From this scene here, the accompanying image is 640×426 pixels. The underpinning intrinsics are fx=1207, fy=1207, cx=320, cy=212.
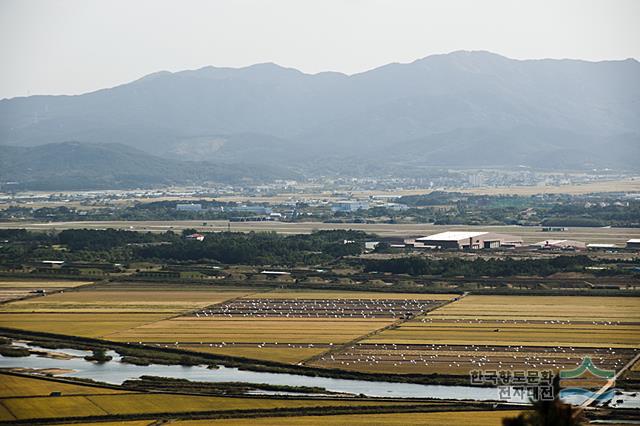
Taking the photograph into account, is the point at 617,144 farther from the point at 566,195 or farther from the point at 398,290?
the point at 398,290

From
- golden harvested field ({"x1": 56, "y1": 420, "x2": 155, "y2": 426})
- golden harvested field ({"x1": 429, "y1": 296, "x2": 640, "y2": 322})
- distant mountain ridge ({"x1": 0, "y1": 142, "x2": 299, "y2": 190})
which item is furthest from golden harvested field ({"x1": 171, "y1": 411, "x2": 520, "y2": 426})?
distant mountain ridge ({"x1": 0, "y1": 142, "x2": 299, "y2": 190})

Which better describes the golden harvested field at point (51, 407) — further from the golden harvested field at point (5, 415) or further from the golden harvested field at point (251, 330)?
the golden harvested field at point (251, 330)

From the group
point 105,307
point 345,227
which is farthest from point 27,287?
point 345,227

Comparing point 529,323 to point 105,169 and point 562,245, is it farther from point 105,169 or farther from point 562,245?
point 105,169

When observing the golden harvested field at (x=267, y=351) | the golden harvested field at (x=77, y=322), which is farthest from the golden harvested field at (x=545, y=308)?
the golden harvested field at (x=77, y=322)

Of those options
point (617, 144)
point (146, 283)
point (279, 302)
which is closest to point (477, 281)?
point (279, 302)

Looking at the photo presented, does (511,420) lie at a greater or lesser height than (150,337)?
greater

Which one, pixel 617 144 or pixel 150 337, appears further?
pixel 617 144
